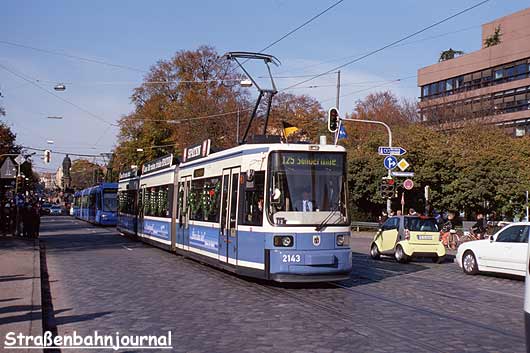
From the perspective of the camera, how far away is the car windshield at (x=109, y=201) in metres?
46.6

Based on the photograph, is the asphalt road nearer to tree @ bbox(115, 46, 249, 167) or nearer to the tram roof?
the tram roof

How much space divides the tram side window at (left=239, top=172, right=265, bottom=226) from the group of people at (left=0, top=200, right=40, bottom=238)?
18.7 meters

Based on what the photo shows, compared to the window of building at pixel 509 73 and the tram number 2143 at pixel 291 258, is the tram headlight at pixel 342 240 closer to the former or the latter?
the tram number 2143 at pixel 291 258

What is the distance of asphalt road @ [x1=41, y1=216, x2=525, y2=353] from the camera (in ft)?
28.5

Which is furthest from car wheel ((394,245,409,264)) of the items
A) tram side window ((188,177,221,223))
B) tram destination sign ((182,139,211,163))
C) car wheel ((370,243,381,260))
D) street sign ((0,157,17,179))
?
street sign ((0,157,17,179))

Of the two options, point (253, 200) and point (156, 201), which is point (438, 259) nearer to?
point (156, 201)

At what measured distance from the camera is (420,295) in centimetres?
1345

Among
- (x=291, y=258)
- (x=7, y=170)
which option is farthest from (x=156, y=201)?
(x=291, y=258)

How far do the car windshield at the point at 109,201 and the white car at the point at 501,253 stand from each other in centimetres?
3216

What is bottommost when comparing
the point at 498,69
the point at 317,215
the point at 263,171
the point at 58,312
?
the point at 58,312

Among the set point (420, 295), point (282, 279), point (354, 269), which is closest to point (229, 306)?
point (282, 279)

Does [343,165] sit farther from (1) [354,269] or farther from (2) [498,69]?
(2) [498,69]

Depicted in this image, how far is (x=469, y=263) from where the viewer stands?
1855 cm

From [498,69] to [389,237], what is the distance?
47293 mm
